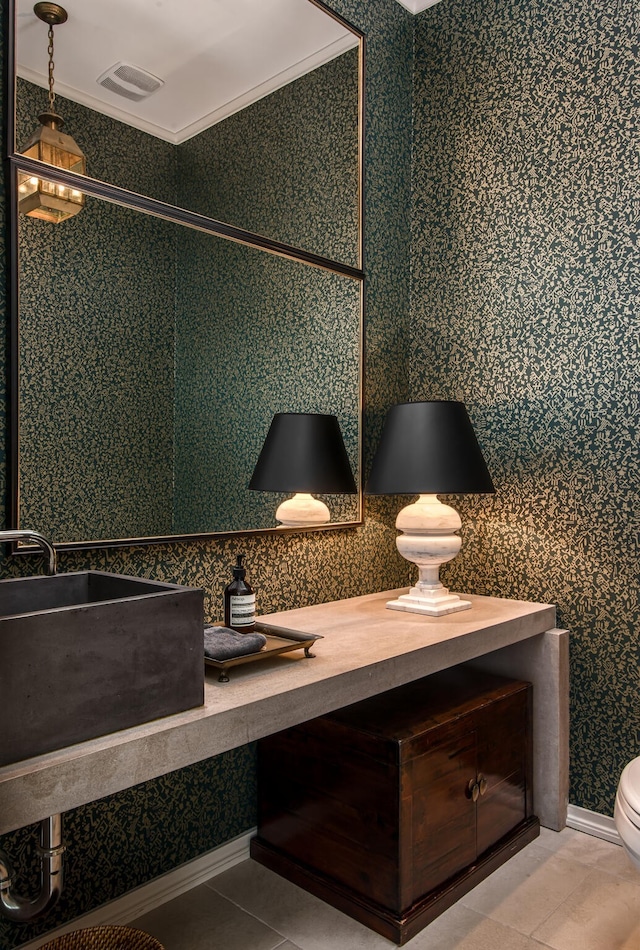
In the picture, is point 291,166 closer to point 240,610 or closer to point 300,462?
point 300,462

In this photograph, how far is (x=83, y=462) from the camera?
156 cm

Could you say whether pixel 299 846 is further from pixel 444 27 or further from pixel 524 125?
pixel 444 27

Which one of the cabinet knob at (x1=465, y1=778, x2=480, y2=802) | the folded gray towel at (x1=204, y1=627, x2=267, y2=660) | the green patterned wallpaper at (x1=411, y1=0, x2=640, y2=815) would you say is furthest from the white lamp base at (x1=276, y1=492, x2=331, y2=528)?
the cabinet knob at (x1=465, y1=778, x2=480, y2=802)

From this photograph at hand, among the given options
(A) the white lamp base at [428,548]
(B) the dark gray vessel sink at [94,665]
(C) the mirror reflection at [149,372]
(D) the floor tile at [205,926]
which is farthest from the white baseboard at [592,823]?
(B) the dark gray vessel sink at [94,665]

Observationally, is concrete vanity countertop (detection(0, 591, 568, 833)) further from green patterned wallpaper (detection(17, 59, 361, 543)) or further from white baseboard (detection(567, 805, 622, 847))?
green patterned wallpaper (detection(17, 59, 361, 543))

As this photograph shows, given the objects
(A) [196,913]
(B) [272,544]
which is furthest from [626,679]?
(A) [196,913]

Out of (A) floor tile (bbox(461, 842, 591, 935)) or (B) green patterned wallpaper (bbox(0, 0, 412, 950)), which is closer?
(B) green patterned wallpaper (bbox(0, 0, 412, 950))

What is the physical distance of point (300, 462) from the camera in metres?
1.96

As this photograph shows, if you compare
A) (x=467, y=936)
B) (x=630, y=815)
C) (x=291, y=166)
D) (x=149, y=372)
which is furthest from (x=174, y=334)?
(x=467, y=936)

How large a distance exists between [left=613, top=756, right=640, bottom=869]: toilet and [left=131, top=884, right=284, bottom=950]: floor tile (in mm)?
872

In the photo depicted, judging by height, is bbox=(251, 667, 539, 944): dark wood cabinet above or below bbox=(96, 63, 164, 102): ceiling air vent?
below

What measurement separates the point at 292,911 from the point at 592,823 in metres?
1.02

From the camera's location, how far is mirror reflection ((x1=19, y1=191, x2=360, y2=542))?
1502mm

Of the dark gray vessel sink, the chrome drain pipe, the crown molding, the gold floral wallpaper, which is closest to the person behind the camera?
the dark gray vessel sink
